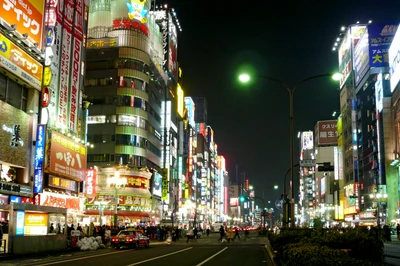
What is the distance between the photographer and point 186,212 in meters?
115

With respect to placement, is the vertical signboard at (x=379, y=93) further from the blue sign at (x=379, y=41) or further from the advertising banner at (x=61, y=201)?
the advertising banner at (x=61, y=201)

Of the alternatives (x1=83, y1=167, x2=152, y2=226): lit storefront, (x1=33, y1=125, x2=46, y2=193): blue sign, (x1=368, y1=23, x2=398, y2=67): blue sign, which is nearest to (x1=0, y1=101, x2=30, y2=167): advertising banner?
(x1=33, y1=125, x2=46, y2=193): blue sign

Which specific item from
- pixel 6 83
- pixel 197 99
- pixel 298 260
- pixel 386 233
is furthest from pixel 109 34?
pixel 197 99

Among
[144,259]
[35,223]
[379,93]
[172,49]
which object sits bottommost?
[144,259]

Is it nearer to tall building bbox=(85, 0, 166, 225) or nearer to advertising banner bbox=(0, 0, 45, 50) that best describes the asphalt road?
advertising banner bbox=(0, 0, 45, 50)

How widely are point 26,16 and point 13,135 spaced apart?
378 inches

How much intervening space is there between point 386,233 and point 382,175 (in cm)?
4205

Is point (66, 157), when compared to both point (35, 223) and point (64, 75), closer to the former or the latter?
point (64, 75)

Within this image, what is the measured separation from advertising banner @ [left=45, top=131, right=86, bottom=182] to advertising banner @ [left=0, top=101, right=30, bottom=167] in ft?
10.1

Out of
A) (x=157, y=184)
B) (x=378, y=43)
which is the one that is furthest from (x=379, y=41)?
(x=157, y=184)

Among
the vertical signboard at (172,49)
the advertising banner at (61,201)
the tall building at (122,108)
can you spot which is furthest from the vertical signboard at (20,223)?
the vertical signboard at (172,49)

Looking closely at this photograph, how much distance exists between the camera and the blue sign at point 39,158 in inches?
1572

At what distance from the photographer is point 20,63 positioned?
37625 mm

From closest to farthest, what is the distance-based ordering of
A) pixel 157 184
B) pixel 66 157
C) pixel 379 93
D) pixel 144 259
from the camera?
pixel 144 259, pixel 66 157, pixel 157 184, pixel 379 93
